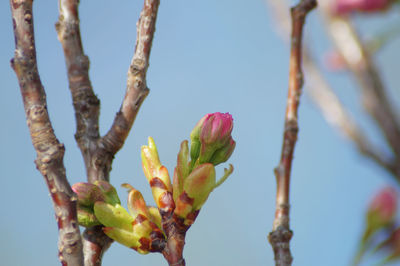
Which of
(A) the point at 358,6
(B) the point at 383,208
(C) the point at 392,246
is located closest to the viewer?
(C) the point at 392,246

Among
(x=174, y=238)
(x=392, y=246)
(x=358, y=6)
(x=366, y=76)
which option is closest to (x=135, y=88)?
(x=174, y=238)

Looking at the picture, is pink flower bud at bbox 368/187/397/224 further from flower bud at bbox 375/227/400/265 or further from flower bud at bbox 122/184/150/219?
flower bud at bbox 122/184/150/219

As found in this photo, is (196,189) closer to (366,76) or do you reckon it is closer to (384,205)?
(384,205)

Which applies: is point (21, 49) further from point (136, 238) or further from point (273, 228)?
point (273, 228)

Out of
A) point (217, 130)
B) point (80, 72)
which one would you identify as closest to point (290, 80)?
point (217, 130)

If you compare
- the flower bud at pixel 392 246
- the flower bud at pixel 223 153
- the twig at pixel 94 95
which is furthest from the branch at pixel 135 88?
the flower bud at pixel 392 246

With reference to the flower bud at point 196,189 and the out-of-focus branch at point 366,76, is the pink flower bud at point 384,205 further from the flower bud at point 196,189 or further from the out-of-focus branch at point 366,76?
the flower bud at point 196,189

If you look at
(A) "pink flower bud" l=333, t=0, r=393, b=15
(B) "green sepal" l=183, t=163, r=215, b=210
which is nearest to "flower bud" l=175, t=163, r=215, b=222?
(B) "green sepal" l=183, t=163, r=215, b=210
